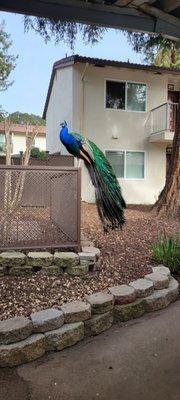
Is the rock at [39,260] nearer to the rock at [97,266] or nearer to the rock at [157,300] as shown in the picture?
the rock at [97,266]

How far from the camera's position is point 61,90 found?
49.5 ft

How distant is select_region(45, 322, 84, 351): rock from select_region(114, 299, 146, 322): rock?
492 mm

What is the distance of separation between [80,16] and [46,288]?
2582mm

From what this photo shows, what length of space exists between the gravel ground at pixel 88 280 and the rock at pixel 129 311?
1.33 feet

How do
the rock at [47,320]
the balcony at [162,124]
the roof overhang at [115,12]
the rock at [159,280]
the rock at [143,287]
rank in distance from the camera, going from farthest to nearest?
the balcony at [162,124] < the rock at [159,280] < the rock at [143,287] < the rock at [47,320] < the roof overhang at [115,12]

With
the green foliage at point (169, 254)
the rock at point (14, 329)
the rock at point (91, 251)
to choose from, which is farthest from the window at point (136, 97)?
the rock at point (14, 329)

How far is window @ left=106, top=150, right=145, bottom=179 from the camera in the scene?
14.2 metres

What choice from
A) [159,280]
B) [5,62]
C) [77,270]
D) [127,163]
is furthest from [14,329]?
[5,62]

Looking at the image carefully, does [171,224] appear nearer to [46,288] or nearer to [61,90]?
[46,288]

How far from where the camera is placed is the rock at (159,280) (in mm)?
4059

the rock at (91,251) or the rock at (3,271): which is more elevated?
the rock at (91,251)

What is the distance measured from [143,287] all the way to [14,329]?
4.99 ft

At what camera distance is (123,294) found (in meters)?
3.67

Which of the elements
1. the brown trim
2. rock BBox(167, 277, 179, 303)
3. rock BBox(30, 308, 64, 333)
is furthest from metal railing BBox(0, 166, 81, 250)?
the brown trim
